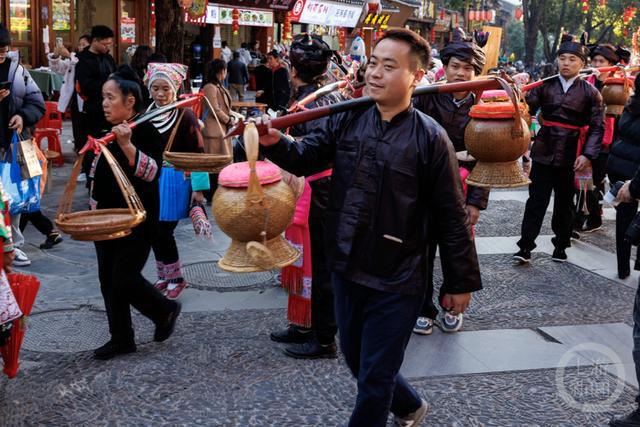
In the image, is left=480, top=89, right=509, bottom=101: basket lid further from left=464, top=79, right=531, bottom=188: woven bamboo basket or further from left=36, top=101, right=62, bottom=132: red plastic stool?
left=36, top=101, right=62, bottom=132: red plastic stool

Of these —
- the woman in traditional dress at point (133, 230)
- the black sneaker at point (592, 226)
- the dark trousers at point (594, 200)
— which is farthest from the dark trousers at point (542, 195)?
the woman in traditional dress at point (133, 230)

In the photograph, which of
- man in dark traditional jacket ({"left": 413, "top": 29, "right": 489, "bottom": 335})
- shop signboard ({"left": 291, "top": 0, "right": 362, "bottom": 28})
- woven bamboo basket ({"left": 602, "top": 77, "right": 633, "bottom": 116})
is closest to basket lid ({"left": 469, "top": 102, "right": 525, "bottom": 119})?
man in dark traditional jacket ({"left": 413, "top": 29, "right": 489, "bottom": 335})

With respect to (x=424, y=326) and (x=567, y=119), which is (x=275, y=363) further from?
(x=567, y=119)

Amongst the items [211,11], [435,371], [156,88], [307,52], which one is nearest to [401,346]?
[435,371]

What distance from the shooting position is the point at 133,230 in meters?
4.20

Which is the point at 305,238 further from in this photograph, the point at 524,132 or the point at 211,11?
the point at 211,11

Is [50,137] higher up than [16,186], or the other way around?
[16,186]

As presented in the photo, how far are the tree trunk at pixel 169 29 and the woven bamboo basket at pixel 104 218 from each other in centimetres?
605

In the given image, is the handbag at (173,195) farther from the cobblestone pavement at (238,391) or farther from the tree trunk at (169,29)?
the tree trunk at (169,29)

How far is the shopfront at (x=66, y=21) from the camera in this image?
1584 cm

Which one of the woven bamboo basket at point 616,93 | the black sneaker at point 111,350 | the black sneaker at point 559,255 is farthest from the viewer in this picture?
the woven bamboo basket at point 616,93

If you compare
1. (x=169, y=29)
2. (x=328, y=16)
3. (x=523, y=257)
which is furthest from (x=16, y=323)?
(x=328, y=16)

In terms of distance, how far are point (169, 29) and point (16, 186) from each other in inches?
170

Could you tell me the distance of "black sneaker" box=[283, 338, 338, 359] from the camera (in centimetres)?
442
